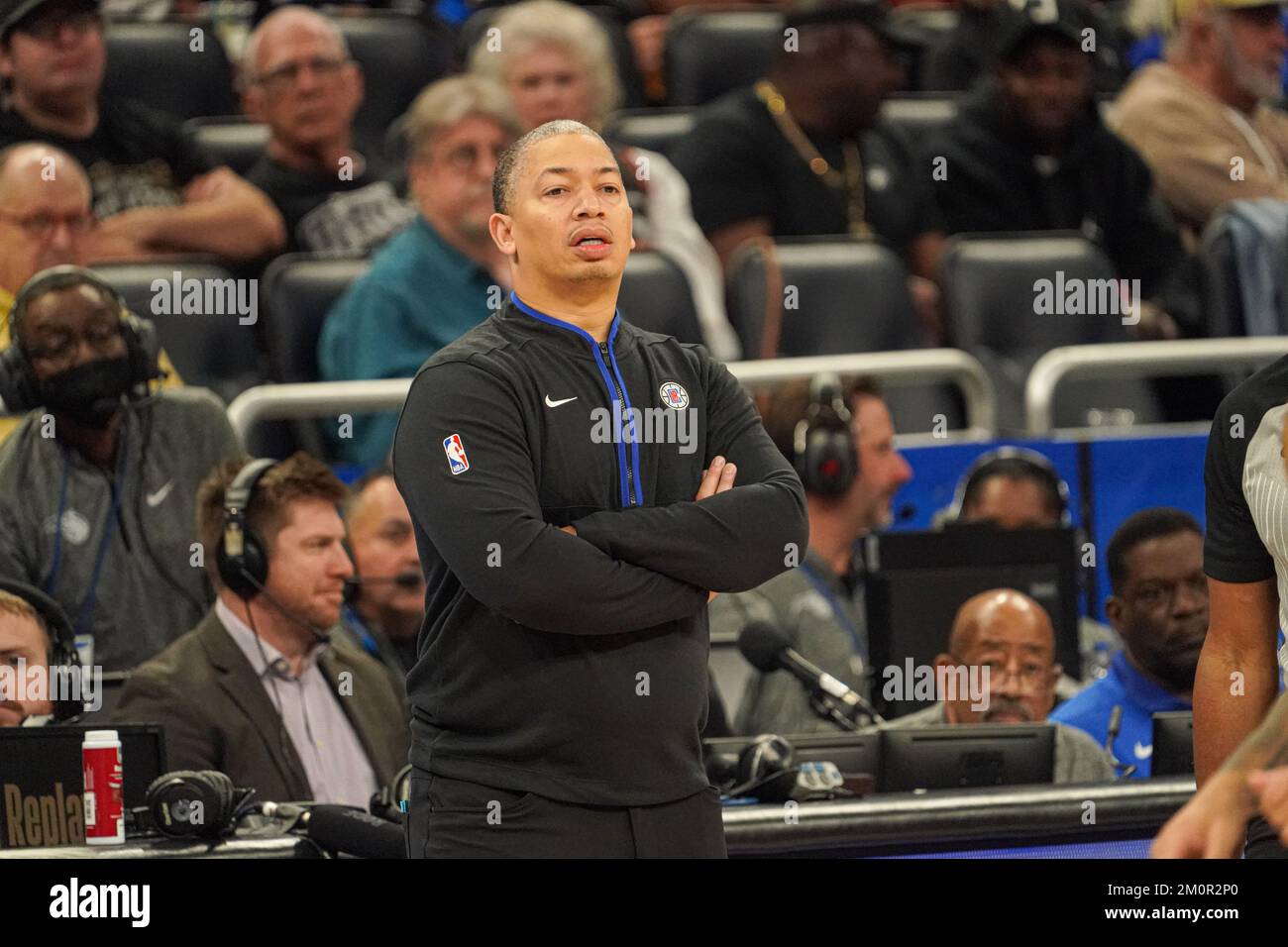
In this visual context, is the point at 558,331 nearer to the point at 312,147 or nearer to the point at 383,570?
the point at 383,570

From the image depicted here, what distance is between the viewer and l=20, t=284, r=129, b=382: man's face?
3.75 m

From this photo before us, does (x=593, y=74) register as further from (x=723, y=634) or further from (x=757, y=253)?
(x=723, y=634)

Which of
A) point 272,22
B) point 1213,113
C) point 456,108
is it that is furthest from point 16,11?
point 1213,113

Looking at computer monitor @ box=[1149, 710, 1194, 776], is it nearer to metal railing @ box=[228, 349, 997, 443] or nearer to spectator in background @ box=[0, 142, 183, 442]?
metal railing @ box=[228, 349, 997, 443]

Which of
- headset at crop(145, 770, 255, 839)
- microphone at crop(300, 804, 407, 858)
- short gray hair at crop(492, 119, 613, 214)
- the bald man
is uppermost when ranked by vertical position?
short gray hair at crop(492, 119, 613, 214)

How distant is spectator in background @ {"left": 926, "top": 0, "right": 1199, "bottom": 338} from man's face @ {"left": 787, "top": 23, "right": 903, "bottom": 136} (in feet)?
0.87

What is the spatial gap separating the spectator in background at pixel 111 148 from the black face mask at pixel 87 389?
3.32 ft

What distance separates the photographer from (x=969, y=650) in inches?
153

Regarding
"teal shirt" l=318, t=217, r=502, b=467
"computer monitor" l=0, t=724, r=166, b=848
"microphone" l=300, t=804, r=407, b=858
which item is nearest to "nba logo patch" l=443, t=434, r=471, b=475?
"microphone" l=300, t=804, r=407, b=858

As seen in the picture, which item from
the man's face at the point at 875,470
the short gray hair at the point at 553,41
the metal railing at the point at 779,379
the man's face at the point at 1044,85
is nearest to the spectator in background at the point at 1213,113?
the man's face at the point at 1044,85

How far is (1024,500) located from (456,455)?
7.13ft

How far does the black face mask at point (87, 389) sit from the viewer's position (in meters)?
3.75

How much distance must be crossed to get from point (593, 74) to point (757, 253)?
30.9 inches

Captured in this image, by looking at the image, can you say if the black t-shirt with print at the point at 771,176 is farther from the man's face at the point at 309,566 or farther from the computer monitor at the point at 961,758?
the computer monitor at the point at 961,758
